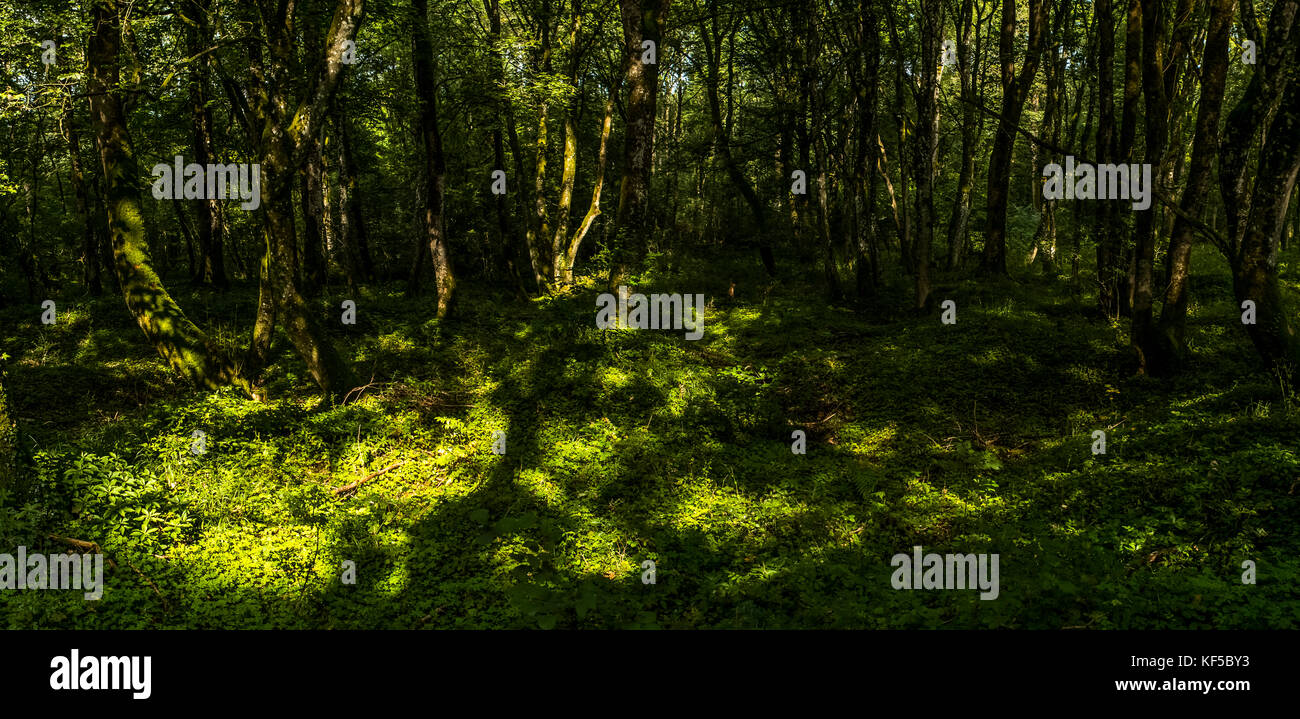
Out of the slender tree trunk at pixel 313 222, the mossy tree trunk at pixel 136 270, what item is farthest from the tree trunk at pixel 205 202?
the mossy tree trunk at pixel 136 270

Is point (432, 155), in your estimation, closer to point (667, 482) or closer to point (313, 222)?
point (313, 222)

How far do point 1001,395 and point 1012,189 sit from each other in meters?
33.2

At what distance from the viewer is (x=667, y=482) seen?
833 cm

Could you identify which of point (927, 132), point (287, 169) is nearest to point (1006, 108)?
point (927, 132)

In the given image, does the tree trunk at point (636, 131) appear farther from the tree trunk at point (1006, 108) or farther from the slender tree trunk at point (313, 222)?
the tree trunk at point (1006, 108)

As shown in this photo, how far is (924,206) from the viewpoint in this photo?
1424 cm

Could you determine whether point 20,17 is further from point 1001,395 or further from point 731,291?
point 1001,395

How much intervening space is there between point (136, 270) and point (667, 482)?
9.31 meters

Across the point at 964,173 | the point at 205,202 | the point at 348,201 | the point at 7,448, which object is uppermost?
the point at 964,173

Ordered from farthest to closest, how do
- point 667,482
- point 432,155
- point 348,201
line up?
point 348,201, point 432,155, point 667,482

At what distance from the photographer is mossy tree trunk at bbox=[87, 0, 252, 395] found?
10.4 metres

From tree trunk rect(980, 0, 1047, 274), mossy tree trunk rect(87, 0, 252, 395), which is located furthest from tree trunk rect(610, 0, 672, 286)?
tree trunk rect(980, 0, 1047, 274)

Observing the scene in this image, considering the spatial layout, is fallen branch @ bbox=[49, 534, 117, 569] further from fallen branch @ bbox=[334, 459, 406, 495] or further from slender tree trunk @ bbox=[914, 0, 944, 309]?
slender tree trunk @ bbox=[914, 0, 944, 309]

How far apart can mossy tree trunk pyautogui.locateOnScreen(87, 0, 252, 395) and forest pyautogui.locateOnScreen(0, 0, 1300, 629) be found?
53mm
